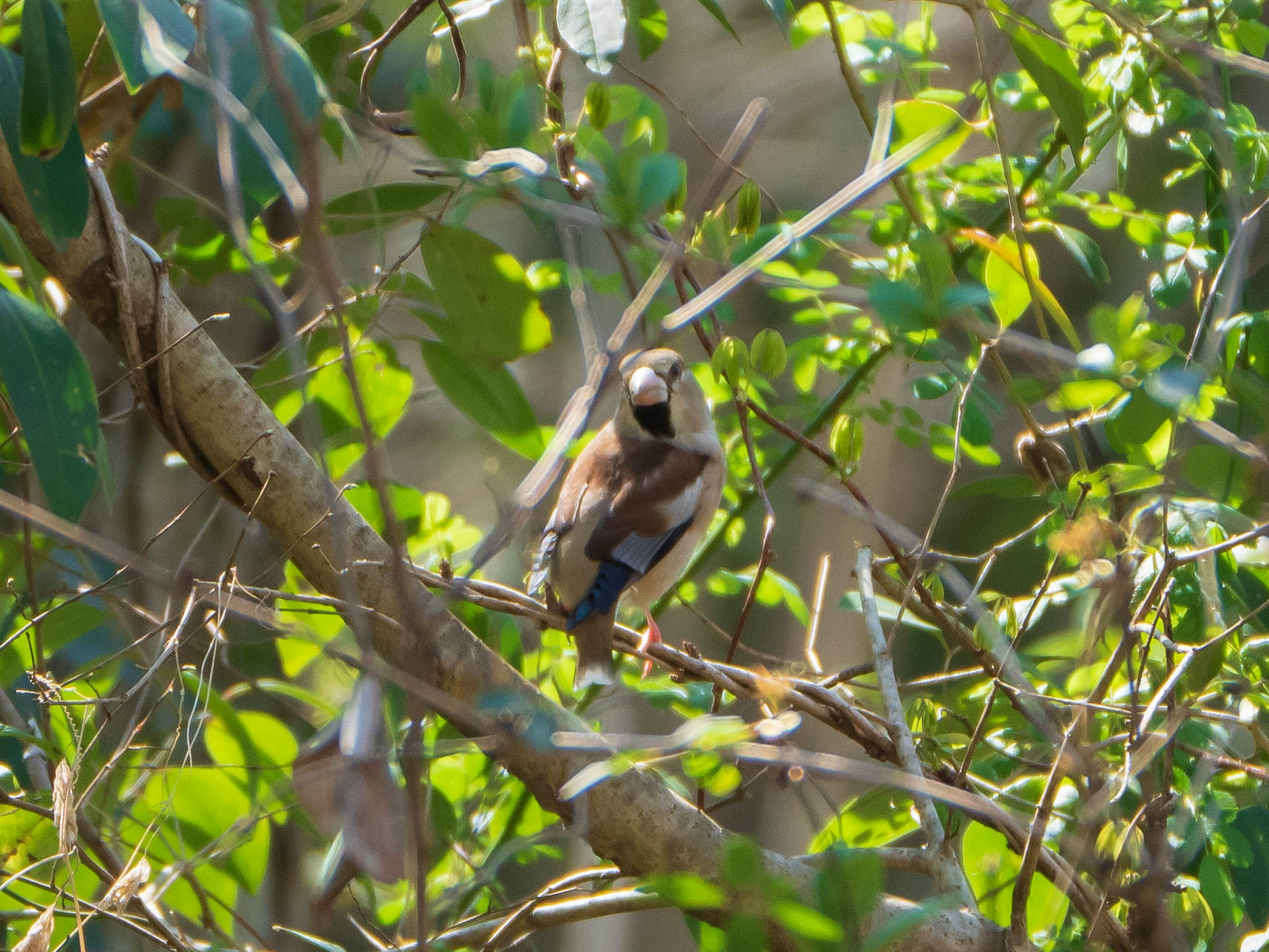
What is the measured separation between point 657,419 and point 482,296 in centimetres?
144

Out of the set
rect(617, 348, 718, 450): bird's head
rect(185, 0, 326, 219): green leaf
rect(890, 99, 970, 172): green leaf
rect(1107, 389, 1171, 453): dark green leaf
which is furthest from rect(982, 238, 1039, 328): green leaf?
rect(617, 348, 718, 450): bird's head

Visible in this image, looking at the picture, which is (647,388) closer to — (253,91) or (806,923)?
(253,91)

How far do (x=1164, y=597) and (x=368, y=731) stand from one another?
3.62ft

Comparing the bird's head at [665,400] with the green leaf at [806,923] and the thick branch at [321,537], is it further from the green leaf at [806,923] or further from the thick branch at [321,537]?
the green leaf at [806,923]

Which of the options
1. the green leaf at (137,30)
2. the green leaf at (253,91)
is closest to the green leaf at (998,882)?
the green leaf at (253,91)

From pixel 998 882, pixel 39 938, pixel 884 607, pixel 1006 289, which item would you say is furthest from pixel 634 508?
pixel 39 938

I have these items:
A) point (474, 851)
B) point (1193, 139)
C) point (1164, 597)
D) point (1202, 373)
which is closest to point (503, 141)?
point (1202, 373)

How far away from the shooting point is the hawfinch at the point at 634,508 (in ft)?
8.46

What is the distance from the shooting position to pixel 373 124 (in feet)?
5.41

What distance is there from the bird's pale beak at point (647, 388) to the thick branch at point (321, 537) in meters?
1.52

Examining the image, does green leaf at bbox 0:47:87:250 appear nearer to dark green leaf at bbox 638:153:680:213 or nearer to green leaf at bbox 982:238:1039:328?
dark green leaf at bbox 638:153:680:213

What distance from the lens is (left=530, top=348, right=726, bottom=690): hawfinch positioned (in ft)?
8.46

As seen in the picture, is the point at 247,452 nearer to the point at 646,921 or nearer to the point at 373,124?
the point at 373,124

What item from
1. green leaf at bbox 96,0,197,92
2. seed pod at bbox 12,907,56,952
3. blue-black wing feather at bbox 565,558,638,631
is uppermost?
green leaf at bbox 96,0,197,92
